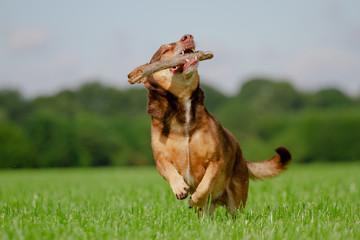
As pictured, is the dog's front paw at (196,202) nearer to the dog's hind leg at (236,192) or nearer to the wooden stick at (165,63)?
the dog's hind leg at (236,192)

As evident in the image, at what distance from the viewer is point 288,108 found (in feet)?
193

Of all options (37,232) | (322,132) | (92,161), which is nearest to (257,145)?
(322,132)

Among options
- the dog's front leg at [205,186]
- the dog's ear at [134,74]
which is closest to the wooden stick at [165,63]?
the dog's ear at [134,74]

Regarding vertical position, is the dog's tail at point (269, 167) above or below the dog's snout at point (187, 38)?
below

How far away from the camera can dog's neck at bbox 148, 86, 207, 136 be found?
4.33 metres

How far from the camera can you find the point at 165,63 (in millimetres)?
4055

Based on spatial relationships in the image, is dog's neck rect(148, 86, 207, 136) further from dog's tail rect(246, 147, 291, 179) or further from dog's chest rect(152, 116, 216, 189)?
dog's tail rect(246, 147, 291, 179)

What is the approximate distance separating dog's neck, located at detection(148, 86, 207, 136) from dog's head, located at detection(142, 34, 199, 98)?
2.2 inches

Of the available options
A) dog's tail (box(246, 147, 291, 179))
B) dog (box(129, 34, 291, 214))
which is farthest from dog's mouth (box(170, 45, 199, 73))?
dog's tail (box(246, 147, 291, 179))

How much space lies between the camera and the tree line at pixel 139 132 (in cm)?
3847

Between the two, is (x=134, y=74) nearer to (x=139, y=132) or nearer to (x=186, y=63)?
(x=186, y=63)

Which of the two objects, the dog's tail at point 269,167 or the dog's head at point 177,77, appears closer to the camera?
the dog's head at point 177,77

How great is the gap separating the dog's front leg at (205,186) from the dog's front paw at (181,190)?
0.66 feet

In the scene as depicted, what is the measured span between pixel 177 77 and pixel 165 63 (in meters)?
0.24
